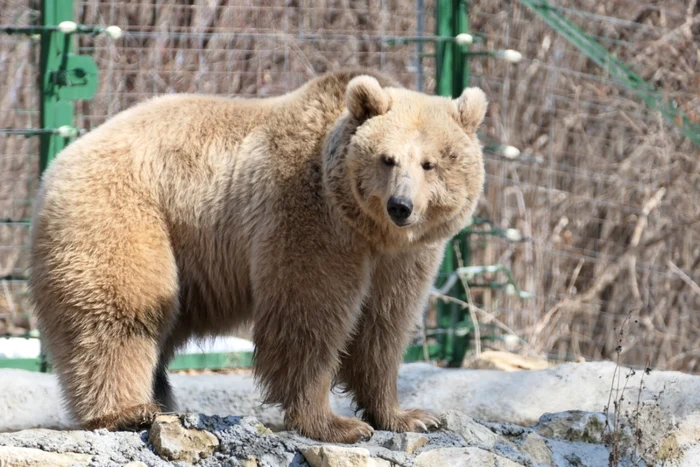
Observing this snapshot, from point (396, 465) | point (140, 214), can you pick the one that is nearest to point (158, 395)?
point (140, 214)

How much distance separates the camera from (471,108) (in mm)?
4527

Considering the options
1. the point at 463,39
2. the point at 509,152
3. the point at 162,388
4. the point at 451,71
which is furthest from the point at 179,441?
the point at 463,39

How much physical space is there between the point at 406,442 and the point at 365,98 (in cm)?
146

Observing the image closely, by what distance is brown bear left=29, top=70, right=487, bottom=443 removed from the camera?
14.2 ft

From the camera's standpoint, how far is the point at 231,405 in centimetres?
612

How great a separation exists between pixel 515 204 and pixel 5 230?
4539 mm

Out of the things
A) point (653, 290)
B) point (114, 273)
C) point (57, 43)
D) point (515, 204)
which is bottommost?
point (653, 290)

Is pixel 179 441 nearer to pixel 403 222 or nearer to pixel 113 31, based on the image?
pixel 403 222

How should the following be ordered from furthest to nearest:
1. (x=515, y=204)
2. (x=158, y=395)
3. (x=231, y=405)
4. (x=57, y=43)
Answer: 1. (x=515, y=204)
2. (x=57, y=43)
3. (x=231, y=405)
4. (x=158, y=395)

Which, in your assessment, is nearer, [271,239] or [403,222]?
[403,222]

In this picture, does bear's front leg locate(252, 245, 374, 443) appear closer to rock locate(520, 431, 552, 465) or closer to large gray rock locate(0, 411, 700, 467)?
large gray rock locate(0, 411, 700, 467)

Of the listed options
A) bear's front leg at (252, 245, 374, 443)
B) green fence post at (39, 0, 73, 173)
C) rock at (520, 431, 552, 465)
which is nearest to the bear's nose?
bear's front leg at (252, 245, 374, 443)

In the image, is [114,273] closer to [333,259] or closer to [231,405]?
[333,259]

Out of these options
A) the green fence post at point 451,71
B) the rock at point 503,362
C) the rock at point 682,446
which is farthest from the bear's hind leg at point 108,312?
the green fence post at point 451,71
